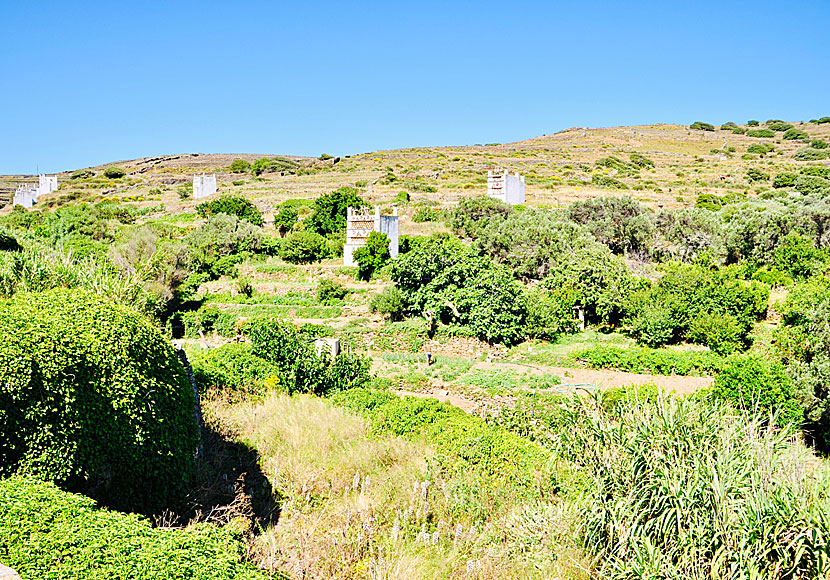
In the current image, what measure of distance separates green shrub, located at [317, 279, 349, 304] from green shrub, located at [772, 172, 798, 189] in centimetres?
3816

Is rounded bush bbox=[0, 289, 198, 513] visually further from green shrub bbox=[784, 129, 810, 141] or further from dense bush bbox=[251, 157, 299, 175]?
green shrub bbox=[784, 129, 810, 141]

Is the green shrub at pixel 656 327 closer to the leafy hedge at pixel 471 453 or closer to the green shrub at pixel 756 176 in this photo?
the leafy hedge at pixel 471 453

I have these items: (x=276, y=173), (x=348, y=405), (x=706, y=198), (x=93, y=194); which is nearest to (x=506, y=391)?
(x=348, y=405)

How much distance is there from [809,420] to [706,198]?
3252 cm

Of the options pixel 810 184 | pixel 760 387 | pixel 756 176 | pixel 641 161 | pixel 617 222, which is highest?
pixel 641 161

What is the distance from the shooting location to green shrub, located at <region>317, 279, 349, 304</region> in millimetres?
23906

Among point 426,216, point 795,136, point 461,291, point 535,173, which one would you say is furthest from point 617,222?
point 795,136

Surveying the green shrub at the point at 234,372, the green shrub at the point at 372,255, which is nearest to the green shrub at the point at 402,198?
the green shrub at the point at 372,255

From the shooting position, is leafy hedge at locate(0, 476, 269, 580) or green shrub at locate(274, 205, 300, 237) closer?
leafy hedge at locate(0, 476, 269, 580)

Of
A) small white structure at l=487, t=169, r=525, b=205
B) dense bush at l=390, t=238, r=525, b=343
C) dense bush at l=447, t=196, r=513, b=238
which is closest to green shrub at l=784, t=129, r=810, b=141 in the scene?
small white structure at l=487, t=169, r=525, b=205

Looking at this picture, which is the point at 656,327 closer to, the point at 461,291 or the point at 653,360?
the point at 653,360

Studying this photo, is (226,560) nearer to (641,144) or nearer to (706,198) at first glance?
(706,198)

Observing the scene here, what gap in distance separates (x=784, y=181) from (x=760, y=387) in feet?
138

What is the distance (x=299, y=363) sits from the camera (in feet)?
44.3
